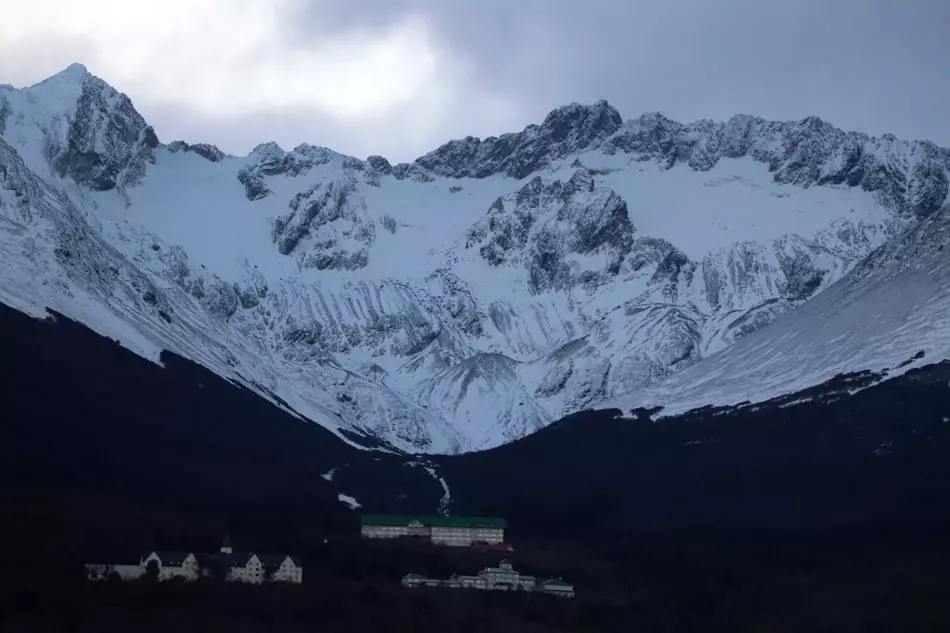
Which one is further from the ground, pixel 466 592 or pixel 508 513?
pixel 508 513

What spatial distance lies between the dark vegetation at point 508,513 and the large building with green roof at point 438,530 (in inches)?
184

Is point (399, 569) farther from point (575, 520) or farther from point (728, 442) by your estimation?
point (728, 442)

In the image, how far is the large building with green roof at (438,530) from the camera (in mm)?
151750

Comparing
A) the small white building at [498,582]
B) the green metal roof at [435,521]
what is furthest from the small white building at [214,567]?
the green metal roof at [435,521]

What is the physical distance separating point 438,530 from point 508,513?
23.9 metres

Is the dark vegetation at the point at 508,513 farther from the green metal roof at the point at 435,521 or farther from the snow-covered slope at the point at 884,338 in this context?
the snow-covered slope at the point at 884,338

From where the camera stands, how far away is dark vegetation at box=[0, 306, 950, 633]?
362 ft

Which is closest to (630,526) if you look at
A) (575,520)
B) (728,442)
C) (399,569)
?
(575,520)

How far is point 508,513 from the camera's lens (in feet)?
575

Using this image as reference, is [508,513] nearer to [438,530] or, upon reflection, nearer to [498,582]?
[438,530]

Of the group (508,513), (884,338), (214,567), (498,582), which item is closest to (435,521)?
(508,513)

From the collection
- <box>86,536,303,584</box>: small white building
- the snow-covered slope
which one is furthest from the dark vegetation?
the snow-covered slope

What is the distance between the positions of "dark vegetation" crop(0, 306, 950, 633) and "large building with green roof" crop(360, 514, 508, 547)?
468 cm

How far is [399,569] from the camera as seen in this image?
130000mm
